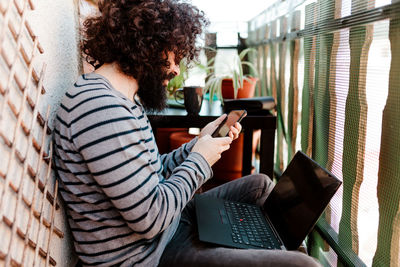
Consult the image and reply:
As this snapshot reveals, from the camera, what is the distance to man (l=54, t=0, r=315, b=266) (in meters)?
0.73

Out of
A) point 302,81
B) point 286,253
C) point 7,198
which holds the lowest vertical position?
point 286,253

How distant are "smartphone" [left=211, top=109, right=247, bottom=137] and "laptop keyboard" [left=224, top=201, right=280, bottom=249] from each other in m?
0.25

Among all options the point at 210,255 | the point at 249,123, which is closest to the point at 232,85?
the point at 249,123

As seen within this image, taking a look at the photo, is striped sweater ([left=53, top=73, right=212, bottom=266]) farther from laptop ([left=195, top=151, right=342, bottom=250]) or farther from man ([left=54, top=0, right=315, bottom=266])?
laptop ([left=195, top=151, right=342, bottom=250])

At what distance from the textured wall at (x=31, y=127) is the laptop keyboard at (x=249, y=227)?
0.47 meters

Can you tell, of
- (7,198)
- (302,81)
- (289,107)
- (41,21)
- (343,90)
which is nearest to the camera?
(7,198)

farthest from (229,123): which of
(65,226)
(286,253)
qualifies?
(65,226)

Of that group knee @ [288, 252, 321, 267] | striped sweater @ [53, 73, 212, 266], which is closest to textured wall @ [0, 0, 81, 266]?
striped sweater @ [53, 73, 212, 266]

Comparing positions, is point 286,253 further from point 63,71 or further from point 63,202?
point 63,71

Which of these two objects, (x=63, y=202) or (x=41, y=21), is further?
(x=63, y=202)

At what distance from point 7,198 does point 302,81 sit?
49.9 inches

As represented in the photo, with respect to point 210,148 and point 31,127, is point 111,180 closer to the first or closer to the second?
point 31,127

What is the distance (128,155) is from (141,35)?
13.5 inches

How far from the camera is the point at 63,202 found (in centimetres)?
91
